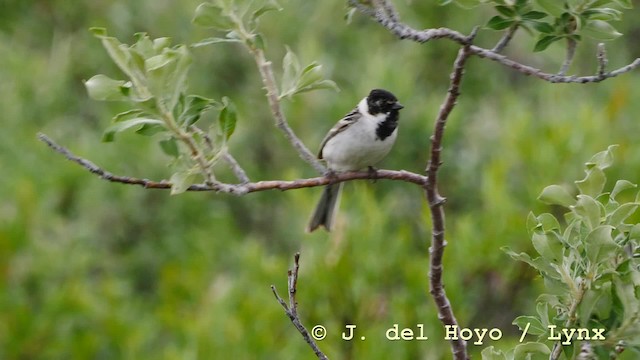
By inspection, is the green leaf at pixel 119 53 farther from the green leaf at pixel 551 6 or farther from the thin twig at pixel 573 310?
the thin twig at pixel 573 310

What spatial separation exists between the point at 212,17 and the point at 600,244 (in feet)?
3.26

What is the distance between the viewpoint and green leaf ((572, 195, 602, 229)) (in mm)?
2068

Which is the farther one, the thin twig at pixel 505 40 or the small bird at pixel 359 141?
the small bird at pixel 359 141

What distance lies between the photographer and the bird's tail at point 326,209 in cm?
470

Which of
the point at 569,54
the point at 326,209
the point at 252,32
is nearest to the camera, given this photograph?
the point at 569,54

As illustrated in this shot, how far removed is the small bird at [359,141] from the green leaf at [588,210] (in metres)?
2.19

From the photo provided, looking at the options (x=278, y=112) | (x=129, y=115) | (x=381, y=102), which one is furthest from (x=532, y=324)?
(x=381, y=102)

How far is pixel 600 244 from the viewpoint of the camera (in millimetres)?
2033

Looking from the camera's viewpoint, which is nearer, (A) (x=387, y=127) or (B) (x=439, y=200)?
(B) (x=439, y=200)

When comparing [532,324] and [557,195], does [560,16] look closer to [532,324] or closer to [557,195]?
[557,195]

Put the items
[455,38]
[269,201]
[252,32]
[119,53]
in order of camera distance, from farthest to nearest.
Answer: [269,201] → [252,32] → [119,53] → [455,38]

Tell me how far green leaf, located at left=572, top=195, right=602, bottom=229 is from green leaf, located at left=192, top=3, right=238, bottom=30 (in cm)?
90

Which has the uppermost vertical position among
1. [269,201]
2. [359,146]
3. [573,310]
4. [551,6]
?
[551,6]
